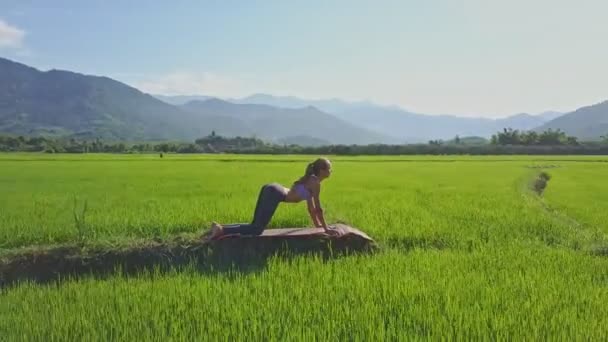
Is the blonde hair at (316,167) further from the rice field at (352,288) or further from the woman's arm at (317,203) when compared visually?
the rice field at (352,288)

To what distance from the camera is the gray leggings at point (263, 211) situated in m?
5.92

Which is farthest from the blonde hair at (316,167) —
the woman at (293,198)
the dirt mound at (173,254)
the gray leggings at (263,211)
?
the dirt mound at (173,254)

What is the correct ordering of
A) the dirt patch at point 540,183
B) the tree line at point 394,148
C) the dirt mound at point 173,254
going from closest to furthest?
the dirt mound at point 173,254, the dirt patch at point 540,183, the tree line at point 394,148

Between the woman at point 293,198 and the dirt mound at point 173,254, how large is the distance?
0.10 meters

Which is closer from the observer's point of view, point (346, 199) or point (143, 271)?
point (143, 271)

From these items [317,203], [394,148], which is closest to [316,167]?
[317,203]

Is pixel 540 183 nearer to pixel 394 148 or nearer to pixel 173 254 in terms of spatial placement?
pixel 173 254

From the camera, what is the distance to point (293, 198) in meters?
5.91

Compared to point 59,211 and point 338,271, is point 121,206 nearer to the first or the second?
point 59,211

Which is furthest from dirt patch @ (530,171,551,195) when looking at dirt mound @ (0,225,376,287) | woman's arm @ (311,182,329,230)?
woman's arm @ (311,182,329,230)

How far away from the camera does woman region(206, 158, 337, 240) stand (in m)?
5.83

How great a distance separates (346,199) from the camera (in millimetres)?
11289

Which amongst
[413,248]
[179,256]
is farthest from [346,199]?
[179,256]

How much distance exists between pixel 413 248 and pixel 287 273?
2.14 meters
